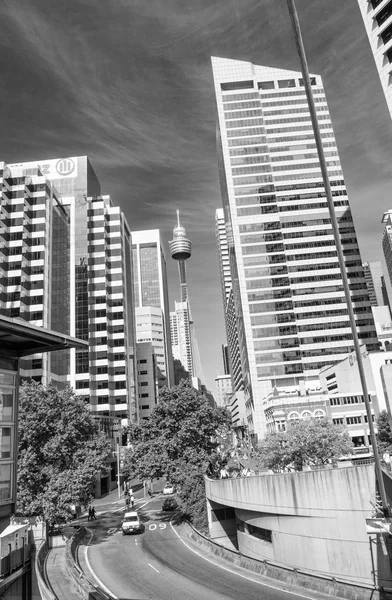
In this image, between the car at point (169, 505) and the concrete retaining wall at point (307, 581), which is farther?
the car at point (169, 505)

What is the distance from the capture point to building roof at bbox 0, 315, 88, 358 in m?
12.9

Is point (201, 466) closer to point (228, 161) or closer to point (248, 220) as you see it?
point (248, 220)

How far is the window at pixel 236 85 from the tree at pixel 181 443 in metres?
117

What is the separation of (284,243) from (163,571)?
10378 cm

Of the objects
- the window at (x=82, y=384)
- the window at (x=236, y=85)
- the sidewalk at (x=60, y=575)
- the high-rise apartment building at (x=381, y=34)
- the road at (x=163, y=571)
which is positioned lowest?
the road at (x=163, y=571)

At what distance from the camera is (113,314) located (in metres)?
107

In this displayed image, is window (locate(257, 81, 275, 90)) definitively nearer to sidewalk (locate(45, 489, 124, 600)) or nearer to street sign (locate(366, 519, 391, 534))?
sidewalk (locate(45, 489, 124, 600))

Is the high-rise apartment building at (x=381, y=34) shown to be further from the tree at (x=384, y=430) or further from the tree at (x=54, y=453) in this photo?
the tree at (x=54, y=453)

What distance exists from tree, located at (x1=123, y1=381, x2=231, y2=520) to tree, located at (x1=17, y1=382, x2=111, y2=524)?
18.7 ft

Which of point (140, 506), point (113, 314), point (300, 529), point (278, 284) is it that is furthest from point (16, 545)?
point (278, 284)

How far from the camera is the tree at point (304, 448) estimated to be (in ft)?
166

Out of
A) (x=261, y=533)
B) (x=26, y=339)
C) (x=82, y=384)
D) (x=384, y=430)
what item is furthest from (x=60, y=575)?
(x=82, y=384)

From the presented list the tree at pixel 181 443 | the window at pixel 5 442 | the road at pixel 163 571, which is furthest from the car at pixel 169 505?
the window at pixel 5 442

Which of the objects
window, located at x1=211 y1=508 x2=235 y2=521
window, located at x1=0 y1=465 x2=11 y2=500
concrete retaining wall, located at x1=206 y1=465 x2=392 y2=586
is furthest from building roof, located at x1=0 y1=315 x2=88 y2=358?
window, located at x1=211 y1=508 x2=235 y2=521
